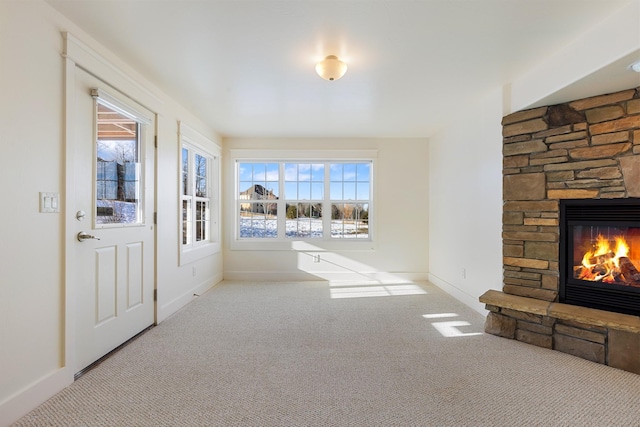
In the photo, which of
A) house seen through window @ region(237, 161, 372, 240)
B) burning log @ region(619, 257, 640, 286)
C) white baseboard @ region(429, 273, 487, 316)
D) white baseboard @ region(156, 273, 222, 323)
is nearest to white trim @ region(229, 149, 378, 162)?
house seen through window @ region(237, 161, 372, 240)

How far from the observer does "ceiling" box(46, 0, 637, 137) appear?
5.80 feet

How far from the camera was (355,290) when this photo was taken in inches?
166

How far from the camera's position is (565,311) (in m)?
2.30

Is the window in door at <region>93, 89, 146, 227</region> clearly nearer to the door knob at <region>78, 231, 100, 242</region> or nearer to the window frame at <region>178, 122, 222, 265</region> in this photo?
the door knob at <region>78, 231, 100, 242</region>

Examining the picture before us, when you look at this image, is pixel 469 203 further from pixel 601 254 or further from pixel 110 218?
pixel 110 218

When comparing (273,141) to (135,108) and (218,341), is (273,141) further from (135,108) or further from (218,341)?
(218,341)

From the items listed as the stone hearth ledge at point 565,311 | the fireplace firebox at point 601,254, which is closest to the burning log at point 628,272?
the fireplace firebox at point 601,254

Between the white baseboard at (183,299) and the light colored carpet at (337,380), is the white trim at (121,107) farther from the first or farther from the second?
the light colored carpet at (337,380)

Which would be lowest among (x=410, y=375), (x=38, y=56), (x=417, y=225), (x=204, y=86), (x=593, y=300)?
(x=410, y=375)

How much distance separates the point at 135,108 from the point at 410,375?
314cm

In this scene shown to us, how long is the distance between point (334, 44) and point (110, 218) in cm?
227

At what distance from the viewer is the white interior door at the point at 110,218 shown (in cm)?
208

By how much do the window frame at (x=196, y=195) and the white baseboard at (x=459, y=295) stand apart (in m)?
3.44

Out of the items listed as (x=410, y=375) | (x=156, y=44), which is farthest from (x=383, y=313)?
(x=156, y=44)
